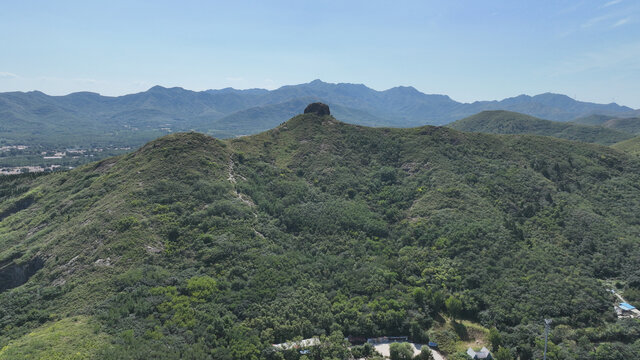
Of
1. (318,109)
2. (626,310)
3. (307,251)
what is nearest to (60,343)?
(307,251)

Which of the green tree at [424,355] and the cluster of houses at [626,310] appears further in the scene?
the cluster of houses at [626,310]

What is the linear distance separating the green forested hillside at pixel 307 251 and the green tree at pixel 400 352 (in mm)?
4481

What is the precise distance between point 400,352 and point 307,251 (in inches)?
1064

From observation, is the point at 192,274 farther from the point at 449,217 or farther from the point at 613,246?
the point at 613,246

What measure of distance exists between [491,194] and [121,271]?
80.8m

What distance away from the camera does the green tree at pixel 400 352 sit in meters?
44.2

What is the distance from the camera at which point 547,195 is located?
266 feet

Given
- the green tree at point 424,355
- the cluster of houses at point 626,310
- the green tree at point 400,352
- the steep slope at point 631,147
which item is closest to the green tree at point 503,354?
the green tree at point 424,355

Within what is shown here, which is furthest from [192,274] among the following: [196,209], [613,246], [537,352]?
[613,246]

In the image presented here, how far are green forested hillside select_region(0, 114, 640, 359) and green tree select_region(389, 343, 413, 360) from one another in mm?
4481

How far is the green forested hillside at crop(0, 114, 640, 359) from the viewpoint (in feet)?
142

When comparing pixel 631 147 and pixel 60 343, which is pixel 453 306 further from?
pixel 631 147

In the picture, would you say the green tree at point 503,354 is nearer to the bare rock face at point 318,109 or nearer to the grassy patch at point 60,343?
the grassy patch at point 60,343

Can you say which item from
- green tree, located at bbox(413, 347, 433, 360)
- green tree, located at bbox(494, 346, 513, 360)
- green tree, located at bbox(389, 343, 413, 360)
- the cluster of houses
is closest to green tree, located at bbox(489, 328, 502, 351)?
green tree, located at bbox(494, 346, 513, 360)
